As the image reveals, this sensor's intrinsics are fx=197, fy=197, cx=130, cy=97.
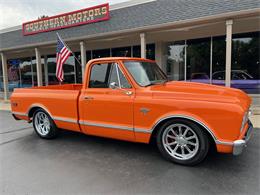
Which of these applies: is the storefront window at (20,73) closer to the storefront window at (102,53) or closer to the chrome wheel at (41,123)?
the storefront window at (102,53)

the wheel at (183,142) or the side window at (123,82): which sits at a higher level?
the side window at (123,82)

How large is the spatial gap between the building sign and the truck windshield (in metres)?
6.41

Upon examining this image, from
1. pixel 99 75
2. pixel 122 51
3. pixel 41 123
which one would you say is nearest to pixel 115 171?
pixel 99 75

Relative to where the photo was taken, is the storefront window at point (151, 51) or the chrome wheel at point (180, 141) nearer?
the chrome wheel at point (180, 141)

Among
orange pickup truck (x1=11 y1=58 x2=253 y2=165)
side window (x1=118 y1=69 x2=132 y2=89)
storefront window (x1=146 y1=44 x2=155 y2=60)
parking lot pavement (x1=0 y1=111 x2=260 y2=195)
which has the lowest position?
parking lot pavement (x1=0 y1=111 x2=260 y2=195)

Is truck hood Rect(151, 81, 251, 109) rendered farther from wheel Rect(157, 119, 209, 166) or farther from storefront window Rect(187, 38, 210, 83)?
storefront window Rect(187, 38, 210, 83)

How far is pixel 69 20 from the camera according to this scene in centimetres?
1109

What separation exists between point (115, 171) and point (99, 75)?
77.8 inches

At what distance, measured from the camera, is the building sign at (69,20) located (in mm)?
10078

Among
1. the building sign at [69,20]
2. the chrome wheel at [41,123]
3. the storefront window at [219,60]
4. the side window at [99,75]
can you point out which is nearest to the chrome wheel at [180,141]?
the side window at [99,75]

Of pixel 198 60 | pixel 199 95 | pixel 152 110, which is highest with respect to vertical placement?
pixel 198 60

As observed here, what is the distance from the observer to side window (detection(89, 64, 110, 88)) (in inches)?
163

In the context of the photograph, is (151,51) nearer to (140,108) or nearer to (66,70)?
(66,70)

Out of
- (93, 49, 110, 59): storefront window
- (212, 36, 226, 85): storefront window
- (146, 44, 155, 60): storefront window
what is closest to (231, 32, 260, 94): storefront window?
(212, 36, 226, 85): storefront window
